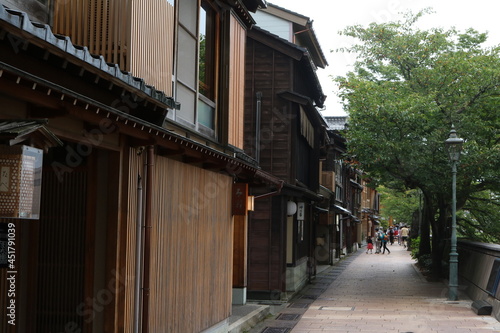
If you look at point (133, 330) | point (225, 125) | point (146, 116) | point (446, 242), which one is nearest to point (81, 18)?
point (146, 116)

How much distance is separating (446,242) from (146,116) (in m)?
24.8

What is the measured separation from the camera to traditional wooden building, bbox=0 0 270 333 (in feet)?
21.8

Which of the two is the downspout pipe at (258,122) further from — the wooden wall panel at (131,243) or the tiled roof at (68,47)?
the wooden wall panel at (131,243)

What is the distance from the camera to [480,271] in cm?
2183

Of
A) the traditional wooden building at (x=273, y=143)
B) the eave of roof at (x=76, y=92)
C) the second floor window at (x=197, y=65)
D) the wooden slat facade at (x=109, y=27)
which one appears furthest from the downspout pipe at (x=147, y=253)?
the traditional wooden building at (x=273, y=143)

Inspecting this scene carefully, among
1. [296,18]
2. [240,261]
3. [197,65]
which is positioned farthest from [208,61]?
[296,18]

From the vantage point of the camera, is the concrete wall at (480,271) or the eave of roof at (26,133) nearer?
the eave of roof at (26,133)

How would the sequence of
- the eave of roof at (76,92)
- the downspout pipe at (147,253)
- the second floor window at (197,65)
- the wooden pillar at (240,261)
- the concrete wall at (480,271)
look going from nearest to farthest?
the eave of roof at (76,92) < the downspout pipe at (147,253) < the second floor window at (197,65) < the concrete wall at (480,271) < the wooden pillar at (240,261)

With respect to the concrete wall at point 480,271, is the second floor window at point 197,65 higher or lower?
higher

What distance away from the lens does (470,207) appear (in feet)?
106

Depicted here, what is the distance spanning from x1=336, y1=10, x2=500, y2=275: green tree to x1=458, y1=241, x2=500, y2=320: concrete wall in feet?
10.1

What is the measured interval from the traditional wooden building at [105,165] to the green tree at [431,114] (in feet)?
49.8

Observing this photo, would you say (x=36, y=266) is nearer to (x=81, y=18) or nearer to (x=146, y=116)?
(x=146, y=116)

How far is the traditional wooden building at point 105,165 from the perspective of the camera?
21.8 ft
